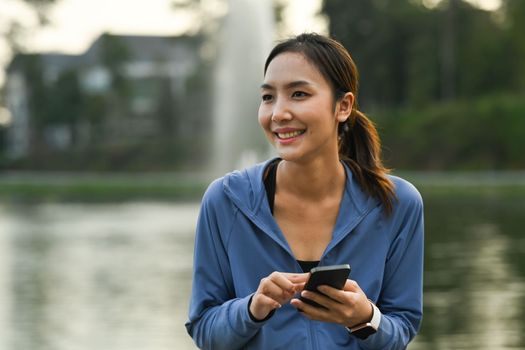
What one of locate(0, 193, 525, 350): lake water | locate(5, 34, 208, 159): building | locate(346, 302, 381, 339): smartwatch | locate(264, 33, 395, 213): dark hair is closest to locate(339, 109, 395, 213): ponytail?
locate(264, 33, 395, 213): dark hair

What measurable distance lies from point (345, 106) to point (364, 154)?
21cm

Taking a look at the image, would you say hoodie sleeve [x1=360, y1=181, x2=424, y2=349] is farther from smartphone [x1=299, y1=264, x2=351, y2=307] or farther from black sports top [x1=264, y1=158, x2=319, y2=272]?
smartphone [x1=299, y1=264, x2=351, y2=307]

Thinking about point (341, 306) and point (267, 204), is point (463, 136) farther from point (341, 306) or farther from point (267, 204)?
point (341, 306)

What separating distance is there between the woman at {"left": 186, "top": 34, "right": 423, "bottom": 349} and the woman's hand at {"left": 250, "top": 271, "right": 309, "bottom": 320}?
0.16 ft

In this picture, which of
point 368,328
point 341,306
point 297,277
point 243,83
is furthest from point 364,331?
point 243,83

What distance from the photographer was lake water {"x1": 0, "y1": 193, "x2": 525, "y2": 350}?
24.4ft

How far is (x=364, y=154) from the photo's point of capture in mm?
2580

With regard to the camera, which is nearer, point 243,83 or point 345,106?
point 345,106

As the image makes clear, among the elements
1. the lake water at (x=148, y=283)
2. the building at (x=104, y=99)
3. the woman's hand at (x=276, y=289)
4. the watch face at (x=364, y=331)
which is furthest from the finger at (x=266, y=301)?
the building at (x=104, y=99)

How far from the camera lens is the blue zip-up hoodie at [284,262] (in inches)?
90.9

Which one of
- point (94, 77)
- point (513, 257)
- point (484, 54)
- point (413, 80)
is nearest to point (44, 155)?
point (413, 80)

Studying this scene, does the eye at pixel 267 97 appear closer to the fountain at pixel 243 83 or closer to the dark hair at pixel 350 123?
the dark hair at pixel 350 123

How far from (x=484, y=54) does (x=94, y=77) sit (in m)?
50.7

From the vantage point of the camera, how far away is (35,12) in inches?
2158
